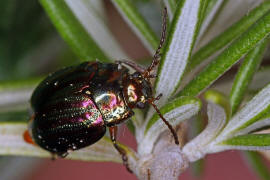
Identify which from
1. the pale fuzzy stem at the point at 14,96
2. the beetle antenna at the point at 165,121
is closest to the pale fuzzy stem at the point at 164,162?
the beetle antenna at the point at 165,121

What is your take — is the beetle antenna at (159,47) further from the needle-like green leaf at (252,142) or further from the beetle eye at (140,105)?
the needle-like green leaf at (252,142)

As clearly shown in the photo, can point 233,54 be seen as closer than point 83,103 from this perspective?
Yes

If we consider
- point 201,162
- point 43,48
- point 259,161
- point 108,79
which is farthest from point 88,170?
point 108,79

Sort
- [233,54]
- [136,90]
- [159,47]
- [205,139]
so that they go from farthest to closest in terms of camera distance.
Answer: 1. [136,90]
2. [159,47]
3. [205,139]
4. [233,54]

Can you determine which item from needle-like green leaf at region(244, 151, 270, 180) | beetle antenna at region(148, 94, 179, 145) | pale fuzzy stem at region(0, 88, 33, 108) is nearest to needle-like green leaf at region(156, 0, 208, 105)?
beetle antenna at region(148, 94, 179, 145)

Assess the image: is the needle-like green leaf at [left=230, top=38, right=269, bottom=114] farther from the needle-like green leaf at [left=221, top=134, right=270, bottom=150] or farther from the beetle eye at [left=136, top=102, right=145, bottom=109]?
the beetle eye at [left=136, top=102, right=145, bottom=109]

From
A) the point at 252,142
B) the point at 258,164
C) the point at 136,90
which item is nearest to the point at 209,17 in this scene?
the point at 136,90

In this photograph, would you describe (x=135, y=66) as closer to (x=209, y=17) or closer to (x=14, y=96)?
(x=209, y=17)

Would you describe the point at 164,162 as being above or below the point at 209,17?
below

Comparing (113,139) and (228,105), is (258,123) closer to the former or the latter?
(228,105)
